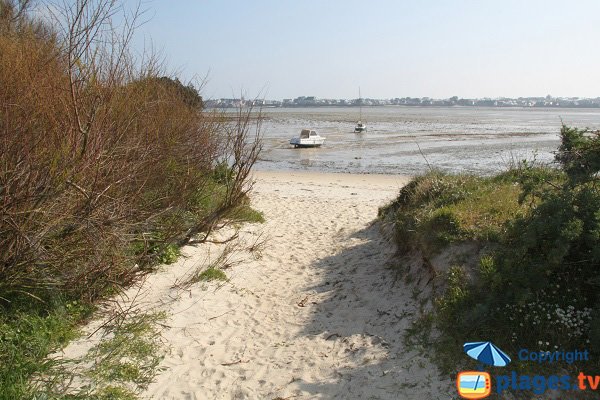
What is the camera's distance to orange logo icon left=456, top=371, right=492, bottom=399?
367 centimetres

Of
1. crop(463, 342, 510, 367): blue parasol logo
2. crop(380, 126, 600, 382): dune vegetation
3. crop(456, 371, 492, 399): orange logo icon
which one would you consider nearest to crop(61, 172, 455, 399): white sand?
crop(456, 371, 492, 399): orange logo icon

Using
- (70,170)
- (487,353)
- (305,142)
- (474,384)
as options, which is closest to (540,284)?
(487,353)

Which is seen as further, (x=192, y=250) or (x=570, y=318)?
(x=192, y=250)

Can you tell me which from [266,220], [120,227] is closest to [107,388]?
[120,227]

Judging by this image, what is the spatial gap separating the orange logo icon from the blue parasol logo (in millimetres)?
124

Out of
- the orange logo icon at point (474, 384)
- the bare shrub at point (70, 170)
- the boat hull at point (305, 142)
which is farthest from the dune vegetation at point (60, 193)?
the boat hull at point (305, 142)

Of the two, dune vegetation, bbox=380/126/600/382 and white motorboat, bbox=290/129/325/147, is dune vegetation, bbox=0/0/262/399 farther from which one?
white motorboat, bbox=290/129/325/147

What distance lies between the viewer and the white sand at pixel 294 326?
4.14 m

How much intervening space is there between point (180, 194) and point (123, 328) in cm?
290

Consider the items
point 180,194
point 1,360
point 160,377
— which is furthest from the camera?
point 180,194

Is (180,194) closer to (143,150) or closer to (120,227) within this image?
(143,150)

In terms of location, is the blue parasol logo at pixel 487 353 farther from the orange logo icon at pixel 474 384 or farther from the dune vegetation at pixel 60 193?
the dune vegetation at pixel 60 193

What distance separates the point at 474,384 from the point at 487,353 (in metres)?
0.27

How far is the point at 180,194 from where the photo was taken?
7316mm
